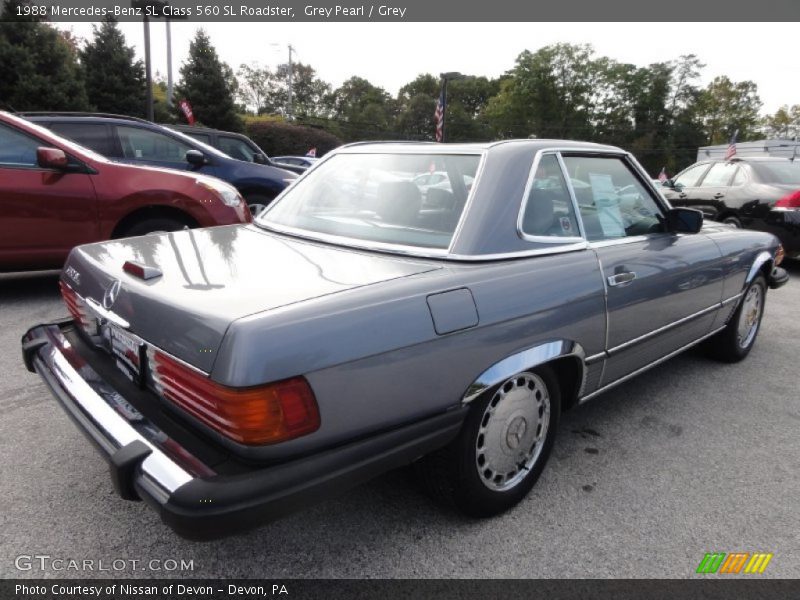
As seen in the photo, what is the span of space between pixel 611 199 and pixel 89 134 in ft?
18.1

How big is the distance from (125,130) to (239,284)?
5199 mm

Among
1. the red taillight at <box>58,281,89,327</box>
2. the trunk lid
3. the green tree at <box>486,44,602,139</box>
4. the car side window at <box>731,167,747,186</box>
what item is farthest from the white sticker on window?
the green tree at <box>486,44,602,139</box>

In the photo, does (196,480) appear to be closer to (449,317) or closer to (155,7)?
(449,317)

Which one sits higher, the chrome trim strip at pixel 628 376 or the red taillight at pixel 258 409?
the red taillight at pixel 258 409

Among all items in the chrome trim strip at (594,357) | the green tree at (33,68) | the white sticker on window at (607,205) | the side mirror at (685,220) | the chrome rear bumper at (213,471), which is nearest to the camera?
the chrome rear bumper at (213,471)

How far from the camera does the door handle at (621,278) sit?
2379 mm

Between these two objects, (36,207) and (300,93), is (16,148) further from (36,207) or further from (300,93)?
(300,93)

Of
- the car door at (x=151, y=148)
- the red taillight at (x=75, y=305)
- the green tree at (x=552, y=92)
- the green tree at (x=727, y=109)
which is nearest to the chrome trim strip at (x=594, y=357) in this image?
the red taillight at (x=75, y=305)

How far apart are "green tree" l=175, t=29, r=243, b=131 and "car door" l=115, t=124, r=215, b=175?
2737 centimetres

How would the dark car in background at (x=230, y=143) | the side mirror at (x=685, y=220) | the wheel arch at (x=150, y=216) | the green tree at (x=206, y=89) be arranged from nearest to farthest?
the side mirror at (x=685, y=220)
the wheel arch at (x=150, y=216)
the dark car in background at (x=230, y=143)
the green tree at (x=206, y=89)

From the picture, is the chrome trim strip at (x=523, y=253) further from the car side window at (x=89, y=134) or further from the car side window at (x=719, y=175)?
the car side window at (x=719, y=175)

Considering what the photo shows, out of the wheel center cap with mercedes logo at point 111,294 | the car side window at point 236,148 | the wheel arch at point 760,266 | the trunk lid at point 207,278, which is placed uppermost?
the car side window at point 236,148

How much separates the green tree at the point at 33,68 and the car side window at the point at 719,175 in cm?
2182

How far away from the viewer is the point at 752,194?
7375 millimetres
